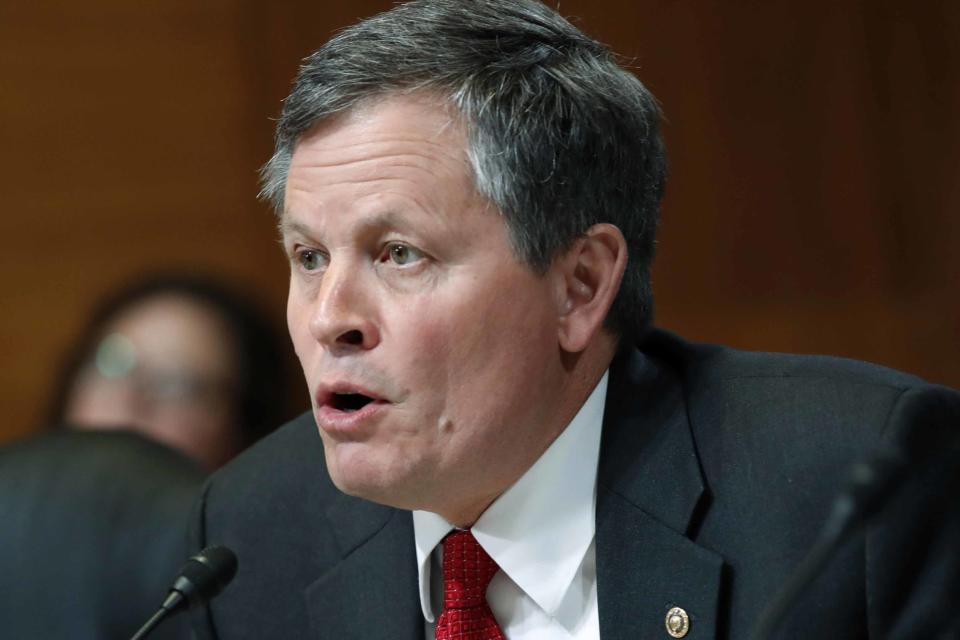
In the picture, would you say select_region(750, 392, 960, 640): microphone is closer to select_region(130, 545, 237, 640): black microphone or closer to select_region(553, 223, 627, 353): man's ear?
select_region(553, 223, 627, 353): man's ear

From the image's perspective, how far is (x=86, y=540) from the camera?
101 inches

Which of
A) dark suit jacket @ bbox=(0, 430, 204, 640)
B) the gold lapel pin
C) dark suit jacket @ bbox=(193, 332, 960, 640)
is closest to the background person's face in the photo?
dark suit jacket @ bbox=(0, 430, 204, 640)

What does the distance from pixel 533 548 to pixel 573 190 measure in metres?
0.50

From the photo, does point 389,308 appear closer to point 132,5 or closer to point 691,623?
point 691,623

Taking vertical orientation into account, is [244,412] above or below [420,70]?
below

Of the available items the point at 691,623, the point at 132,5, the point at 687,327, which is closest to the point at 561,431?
the point at 691,623

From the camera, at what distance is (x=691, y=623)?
1893 millimetres

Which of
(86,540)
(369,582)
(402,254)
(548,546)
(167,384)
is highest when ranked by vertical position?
(402,254)

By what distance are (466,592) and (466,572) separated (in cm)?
3

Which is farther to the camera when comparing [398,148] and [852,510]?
[398,148]

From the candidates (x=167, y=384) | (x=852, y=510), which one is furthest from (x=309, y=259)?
(x=167, y=384)

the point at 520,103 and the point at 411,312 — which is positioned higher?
the point at 520,103

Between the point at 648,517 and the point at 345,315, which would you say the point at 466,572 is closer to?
the point at 648,517

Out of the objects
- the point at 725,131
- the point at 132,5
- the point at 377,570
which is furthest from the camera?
the point at 132,5
